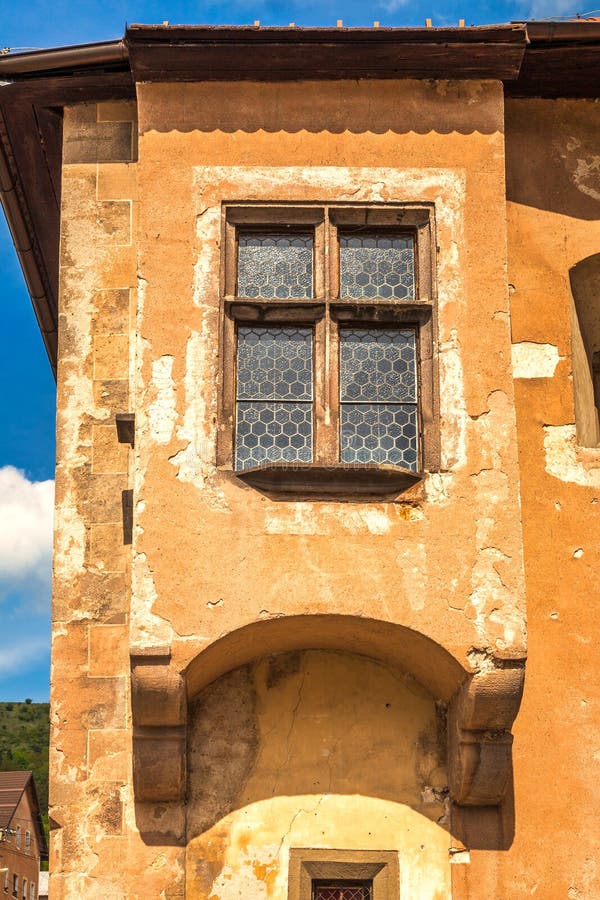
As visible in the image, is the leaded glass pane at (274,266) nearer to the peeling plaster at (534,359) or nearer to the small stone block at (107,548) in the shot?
the peeling plaster at (534,359)

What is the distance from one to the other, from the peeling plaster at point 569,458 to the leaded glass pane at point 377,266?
147 cm

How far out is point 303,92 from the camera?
977cm

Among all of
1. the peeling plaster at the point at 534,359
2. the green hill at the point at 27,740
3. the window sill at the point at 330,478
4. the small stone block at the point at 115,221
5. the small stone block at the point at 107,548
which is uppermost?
the small stone block at the point at 115,221

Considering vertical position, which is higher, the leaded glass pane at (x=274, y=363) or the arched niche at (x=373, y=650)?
the leaded glass pane at (x=274, y=363)

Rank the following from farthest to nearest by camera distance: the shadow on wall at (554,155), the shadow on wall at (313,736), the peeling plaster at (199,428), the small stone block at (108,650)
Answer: the shadow on wall at (554,155)
the small stone block at (108,650)
the shadow on wall at (313,736)
the peeling plaster at (199,428)

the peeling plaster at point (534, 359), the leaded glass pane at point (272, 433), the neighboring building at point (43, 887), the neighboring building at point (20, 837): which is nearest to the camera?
the leaded glass pane at point (272, 433)

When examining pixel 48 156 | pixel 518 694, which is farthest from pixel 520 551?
pixel 48 156

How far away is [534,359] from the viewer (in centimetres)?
994

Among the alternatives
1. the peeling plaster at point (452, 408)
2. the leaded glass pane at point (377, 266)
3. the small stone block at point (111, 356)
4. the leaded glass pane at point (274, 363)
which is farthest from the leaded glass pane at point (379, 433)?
the small stone block at point (111, 356)

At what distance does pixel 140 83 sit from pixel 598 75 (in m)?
3.46

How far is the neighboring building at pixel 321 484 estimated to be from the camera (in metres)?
8.58

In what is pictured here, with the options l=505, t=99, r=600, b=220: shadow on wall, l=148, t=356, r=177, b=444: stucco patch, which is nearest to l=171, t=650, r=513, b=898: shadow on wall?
l=148, t=356, r=177, b=444: stucco patch

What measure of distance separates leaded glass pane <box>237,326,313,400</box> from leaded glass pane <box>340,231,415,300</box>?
47cm

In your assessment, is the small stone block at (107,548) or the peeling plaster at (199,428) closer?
the peeling plaster at (199,428)
